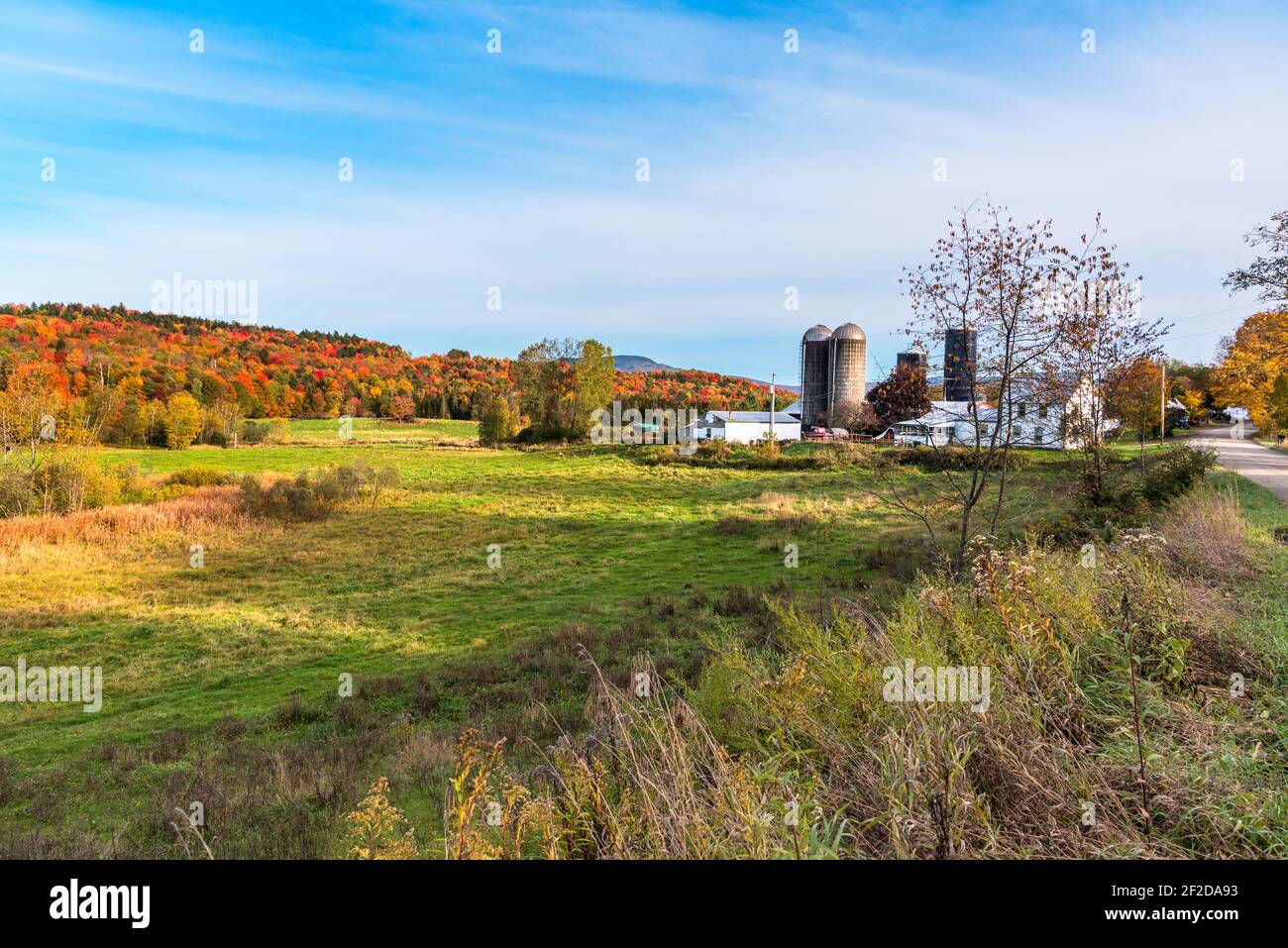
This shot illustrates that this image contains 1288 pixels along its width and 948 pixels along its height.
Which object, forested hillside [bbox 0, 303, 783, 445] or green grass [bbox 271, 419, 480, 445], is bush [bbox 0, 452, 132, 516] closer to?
forested hillside [bbox 0, 303, 783, 445]

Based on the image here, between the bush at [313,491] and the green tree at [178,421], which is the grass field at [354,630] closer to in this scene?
the bush at [313,491]

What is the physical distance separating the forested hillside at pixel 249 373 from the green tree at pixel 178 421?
2230 millimetres

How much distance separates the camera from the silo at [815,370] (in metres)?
54.9

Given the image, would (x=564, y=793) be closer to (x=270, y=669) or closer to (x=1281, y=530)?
(x=270, y=669)

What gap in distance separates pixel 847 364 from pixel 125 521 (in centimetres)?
4919

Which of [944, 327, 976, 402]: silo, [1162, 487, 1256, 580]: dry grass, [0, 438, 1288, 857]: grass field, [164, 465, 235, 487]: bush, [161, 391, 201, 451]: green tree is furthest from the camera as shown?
[161, 391, 201, 451]: green tree

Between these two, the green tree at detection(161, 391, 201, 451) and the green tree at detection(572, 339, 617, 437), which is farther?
the green tree at detection(572, 339, 617, 437)

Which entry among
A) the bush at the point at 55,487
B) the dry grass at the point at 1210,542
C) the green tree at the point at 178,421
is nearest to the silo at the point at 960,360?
the dry grass at the point at 1210,542

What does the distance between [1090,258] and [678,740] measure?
8.75 metres

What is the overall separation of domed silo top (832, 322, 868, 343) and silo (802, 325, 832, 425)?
27.6 inches

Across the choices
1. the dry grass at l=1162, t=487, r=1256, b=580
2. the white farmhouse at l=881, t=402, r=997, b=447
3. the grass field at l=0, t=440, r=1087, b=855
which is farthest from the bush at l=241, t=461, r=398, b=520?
the dry grass at l=1162, t=487, r=1256, b=580

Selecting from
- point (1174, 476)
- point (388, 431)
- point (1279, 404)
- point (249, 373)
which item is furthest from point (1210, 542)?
point (249, 373)

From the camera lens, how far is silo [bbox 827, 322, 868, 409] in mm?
54156

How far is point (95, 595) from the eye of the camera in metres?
15.7
